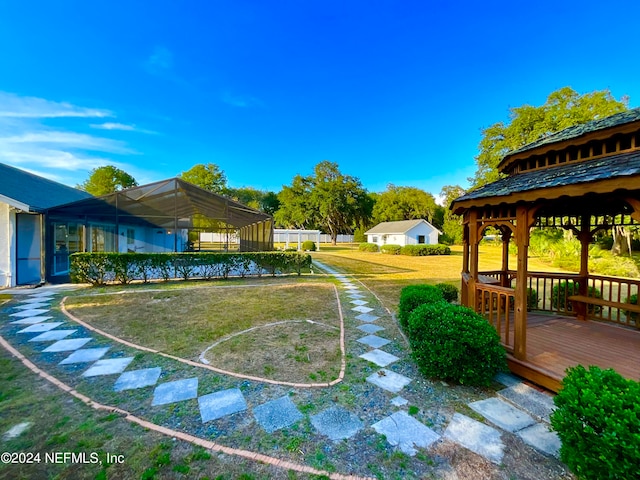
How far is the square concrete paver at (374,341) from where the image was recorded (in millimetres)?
4488

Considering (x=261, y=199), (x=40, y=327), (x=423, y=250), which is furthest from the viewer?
(x=261, y=199)

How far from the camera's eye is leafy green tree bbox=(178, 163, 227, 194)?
1173 inches

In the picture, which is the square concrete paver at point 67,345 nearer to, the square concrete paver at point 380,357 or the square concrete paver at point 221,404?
the square concrete paver at point 221,404

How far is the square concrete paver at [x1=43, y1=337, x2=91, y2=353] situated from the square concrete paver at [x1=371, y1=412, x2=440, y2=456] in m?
4.84

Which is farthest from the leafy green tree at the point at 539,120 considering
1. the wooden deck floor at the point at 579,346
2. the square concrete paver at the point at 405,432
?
the square concrete paver at the point at 405,432

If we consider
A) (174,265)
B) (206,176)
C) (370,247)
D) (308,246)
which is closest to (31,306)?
(174,265)

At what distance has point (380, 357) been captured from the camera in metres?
3.99

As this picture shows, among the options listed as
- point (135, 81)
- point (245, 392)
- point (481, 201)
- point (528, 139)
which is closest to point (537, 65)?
point (528, 139)

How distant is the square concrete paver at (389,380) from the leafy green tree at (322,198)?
37.3 metres

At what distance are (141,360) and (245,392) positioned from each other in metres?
1.91

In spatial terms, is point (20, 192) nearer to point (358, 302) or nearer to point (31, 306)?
point (31, 306)

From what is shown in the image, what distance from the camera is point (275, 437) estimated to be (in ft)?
7.64

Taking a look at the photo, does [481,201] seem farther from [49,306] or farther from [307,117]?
[307,117]

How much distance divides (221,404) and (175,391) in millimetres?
673
